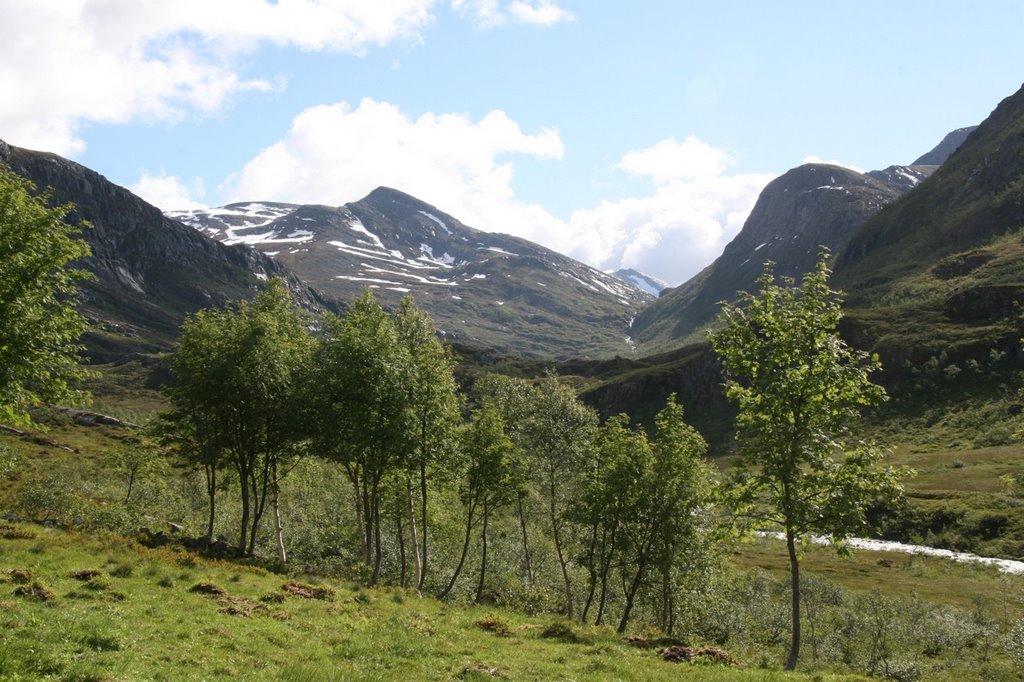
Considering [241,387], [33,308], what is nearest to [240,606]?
[241,387]

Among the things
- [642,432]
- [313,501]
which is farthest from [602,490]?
[313,501]

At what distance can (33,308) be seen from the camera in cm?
2466

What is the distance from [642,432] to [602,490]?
178 inches

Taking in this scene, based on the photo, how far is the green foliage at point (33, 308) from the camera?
78.4ft

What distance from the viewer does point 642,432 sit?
37.2 metres

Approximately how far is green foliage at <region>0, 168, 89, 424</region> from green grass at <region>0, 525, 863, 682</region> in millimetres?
6275

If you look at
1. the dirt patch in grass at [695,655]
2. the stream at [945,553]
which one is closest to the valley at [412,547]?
the dirt patch in grass at [695,655]

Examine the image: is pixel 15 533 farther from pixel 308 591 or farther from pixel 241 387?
pixel 308 591

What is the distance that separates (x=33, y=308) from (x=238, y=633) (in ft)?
55.5

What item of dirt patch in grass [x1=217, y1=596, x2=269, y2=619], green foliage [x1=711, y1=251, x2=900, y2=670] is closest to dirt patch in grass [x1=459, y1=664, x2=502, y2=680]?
dirt patch in grass [x1=217, y1=596, x2=269, y2=619]

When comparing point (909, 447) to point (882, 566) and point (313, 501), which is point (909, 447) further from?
point (313, 501)

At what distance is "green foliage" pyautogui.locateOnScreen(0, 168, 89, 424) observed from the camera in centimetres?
2391

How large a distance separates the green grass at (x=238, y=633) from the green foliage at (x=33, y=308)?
6275mm

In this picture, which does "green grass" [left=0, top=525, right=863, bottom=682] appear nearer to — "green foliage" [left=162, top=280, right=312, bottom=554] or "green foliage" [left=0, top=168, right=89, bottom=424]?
"green foliage" [left=0, top=168, right=89, bottom=424]
